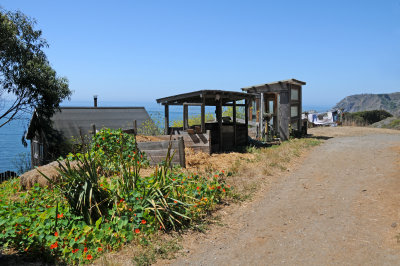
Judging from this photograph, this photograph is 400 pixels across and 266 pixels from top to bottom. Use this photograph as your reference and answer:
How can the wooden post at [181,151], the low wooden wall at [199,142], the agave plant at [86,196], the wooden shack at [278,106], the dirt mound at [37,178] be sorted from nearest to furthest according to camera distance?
the agave plant at [86,196] → the dirt mound at [37,178] → the wooden post at [181,151] → the low wooden wall at [199,142] → the wooden shack at [278,106]

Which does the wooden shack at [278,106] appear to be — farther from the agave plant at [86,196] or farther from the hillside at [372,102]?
the hillside at [372,102]

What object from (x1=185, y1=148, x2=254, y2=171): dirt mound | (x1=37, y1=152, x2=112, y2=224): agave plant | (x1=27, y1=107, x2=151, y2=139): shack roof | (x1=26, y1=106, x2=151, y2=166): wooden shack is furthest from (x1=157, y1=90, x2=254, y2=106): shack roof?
(x1=27, y1=107, x2=151, y2=139): shack roof

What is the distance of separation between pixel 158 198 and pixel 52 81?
14.6 m

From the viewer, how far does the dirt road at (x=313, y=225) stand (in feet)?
13.5

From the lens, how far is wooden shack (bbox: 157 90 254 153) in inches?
432

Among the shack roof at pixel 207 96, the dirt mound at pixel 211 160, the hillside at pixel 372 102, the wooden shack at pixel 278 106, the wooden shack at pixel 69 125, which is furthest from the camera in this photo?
the hillside at pixel 372 102

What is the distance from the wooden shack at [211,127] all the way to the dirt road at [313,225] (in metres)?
3.48

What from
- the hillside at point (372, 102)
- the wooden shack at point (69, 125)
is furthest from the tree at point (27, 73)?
the hillside at point (372, 102)

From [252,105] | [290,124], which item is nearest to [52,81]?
[252,105]

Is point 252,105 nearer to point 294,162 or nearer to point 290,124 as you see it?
point 290,124

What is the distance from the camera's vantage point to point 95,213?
5.23 metres

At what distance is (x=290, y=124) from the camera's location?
16.2 m

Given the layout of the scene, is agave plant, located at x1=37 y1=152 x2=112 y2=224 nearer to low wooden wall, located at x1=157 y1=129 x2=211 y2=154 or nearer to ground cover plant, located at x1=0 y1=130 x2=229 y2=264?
ground cover plant, located at x1=0 y1=130 x2=229 y2=264

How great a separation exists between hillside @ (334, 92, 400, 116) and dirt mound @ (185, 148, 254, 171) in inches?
1857
